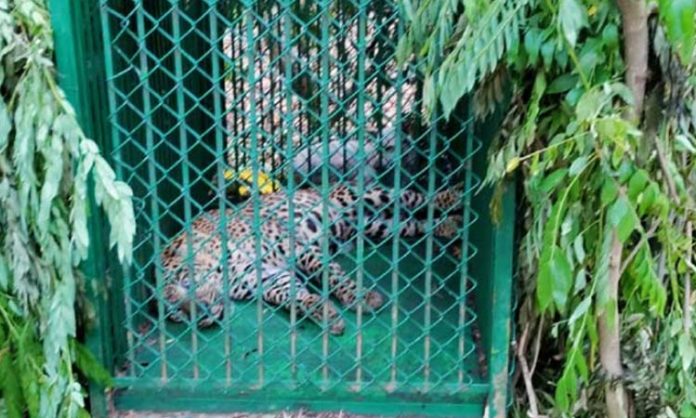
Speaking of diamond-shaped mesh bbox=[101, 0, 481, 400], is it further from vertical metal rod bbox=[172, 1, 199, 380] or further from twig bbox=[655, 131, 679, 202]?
twig bbox=[655, 131, 679, 202]

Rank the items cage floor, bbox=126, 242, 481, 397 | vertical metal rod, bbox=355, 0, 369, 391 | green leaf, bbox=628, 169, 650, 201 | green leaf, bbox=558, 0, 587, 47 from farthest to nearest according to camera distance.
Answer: cage floor, bbox=126, 242, 481, 397 → vertical metal rod, bbox=355, 0, 369, 391 → green leaf, bbox=628, 169, 650, 201 → green leaf, bbox=558, 0, 587, 47

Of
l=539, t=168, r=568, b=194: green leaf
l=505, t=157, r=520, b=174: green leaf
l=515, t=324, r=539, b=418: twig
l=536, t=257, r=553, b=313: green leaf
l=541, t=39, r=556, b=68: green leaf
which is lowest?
l=515, t=324, r=539, b=418: twig

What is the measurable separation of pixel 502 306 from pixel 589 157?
2.30ft

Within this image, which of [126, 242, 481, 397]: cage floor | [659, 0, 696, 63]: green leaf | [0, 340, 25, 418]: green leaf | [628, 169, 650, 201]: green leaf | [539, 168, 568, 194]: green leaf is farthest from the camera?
[126, 242, 481, 397]: cage floor

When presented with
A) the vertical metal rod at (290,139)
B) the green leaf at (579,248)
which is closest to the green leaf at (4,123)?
the vertical metal rod at (290,139)

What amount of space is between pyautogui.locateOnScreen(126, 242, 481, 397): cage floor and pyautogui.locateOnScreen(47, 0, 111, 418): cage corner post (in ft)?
0.59

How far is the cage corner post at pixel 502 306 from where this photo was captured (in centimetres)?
270

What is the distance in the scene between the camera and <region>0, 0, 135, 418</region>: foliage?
91.4 inches

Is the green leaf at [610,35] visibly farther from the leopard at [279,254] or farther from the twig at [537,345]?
the twig at [537,345]

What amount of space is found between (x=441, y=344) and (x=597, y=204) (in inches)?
36.3

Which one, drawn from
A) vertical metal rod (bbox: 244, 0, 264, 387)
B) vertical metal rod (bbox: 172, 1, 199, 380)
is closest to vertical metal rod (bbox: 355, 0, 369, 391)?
vertical metal rod (bbox: 244, 0, 264, 387)

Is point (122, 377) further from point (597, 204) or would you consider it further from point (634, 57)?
point (634, 57)

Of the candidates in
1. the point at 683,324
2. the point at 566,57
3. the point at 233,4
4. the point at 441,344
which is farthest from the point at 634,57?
the point at 233,4

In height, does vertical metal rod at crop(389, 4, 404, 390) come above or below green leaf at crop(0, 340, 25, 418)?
above
